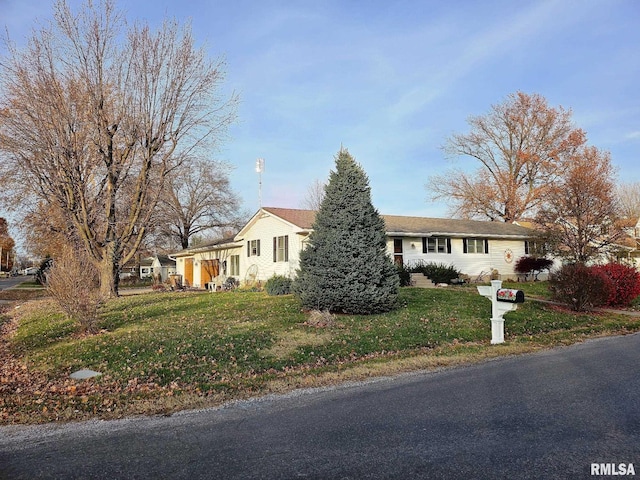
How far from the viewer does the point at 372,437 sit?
4086mm

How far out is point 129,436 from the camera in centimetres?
439

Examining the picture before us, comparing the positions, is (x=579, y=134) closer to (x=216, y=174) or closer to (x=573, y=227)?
(x=573, y=227)

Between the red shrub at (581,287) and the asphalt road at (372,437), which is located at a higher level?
the red shrub at (581,287)

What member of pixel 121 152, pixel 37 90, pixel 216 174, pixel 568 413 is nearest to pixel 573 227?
pixel 568 413

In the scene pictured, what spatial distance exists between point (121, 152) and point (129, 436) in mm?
17199

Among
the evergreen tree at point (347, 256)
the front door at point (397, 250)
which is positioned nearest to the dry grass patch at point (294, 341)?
the evergreen tree at point (347, 256)

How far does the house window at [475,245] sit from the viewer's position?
84.5 ft

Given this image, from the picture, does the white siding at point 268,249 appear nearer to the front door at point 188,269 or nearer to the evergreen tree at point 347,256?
the evergreen tree at point 347,256

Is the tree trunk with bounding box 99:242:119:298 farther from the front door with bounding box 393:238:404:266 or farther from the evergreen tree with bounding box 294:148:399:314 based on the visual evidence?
the front door with bounding box 393:238:404:266

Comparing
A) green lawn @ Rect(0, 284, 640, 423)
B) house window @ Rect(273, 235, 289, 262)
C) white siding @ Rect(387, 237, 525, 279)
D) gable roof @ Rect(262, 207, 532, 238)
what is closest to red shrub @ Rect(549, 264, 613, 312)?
green lawn @ Rect(0, 284, 640, 423)

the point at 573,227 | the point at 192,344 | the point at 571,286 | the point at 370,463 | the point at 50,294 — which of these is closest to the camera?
the point at 370,463

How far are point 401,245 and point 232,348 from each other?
52.9 ft

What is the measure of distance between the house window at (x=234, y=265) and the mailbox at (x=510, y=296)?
20055 millimetres

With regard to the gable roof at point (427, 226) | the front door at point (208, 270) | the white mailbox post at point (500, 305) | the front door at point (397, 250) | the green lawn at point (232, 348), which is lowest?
the green lawn at point (232, 348)
